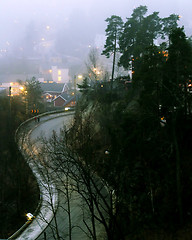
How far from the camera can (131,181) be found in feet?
49.6

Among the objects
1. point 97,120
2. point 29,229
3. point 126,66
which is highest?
point 126,66

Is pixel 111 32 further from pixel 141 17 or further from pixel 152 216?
pixel 152 216

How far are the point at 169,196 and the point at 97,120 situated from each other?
13.9m

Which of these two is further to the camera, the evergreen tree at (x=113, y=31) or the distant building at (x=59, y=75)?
the distant building at (x=59, y=75)

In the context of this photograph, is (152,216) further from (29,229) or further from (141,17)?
(141,17)

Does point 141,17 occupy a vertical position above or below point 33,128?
above

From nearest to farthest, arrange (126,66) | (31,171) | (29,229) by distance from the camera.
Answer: (29,229) < (31,171) < (126,66)

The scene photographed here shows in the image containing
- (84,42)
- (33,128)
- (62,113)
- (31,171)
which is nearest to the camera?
(31,171)

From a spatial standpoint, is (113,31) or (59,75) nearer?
(113,31)

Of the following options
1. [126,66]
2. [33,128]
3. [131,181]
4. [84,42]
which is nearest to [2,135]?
[33,128]

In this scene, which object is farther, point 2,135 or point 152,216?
point 2,135

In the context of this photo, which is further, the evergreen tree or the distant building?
the distant building

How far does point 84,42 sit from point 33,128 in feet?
378

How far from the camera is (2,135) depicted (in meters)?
31.2
